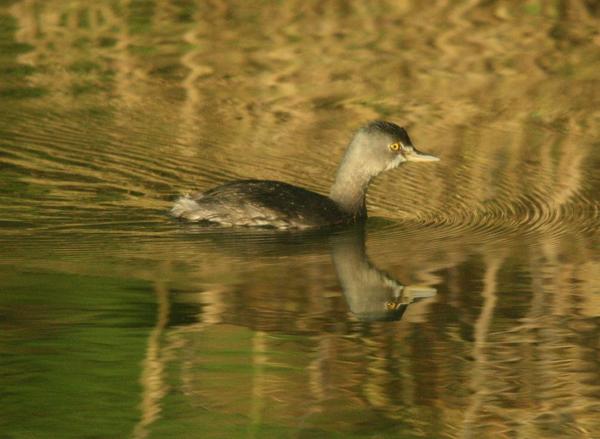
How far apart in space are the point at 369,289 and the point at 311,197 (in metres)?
1.83

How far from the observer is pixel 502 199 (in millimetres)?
10758

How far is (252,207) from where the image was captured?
9.95 meters

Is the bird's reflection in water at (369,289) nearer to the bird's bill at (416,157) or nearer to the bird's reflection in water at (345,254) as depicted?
the bird's reflection in water at (345,254)

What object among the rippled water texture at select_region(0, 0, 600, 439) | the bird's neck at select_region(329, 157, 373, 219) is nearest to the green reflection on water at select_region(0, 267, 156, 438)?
the rippled water texture at select_region(0, 0, 600, 439)

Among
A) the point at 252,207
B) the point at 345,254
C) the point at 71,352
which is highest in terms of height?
the point at 252,207

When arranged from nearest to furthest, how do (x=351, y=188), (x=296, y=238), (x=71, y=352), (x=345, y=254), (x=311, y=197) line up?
(x=71, y=352) → (x=345, y=254) → (x=296, y=238) → (x=311, y=197) → (x=351, y=188)

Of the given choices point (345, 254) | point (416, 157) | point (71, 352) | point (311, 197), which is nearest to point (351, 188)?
point (311, 197)

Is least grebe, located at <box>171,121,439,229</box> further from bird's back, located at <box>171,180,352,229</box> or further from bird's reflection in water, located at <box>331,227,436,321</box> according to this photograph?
bird's reflection in water, located at <box>331,227,436,321</box>

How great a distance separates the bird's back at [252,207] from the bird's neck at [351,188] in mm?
397

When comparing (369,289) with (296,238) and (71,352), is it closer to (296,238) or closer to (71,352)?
(296,238)

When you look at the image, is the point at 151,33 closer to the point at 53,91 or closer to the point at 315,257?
the point at 53,91

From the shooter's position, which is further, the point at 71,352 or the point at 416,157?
the point at 416,157

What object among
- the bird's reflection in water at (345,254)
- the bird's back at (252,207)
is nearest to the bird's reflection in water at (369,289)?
the bird's reflection in water at (345,254)

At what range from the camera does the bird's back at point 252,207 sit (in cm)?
995
